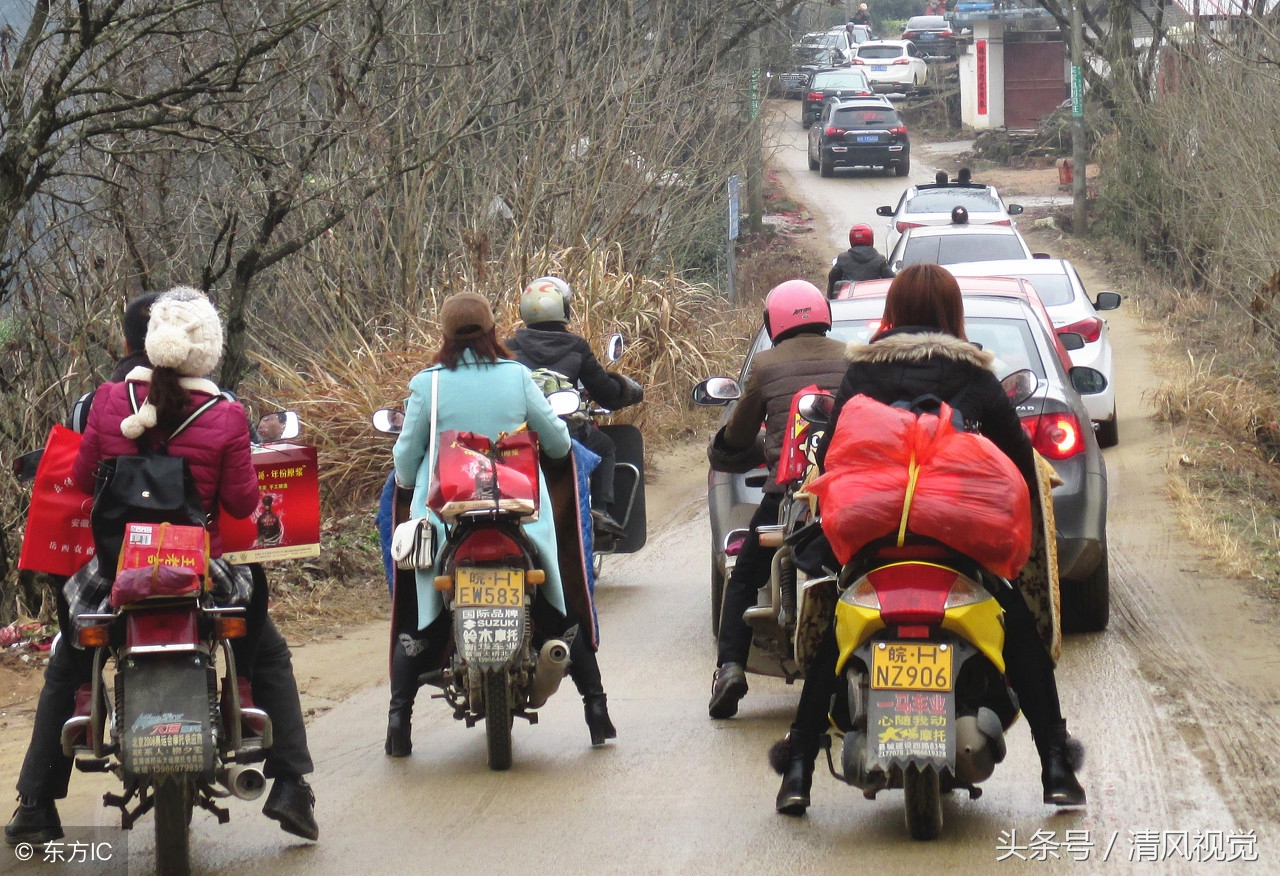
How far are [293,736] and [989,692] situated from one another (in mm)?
2090

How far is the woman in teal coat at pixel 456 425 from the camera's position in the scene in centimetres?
577

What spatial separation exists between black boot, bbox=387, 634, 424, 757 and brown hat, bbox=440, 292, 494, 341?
3.71 ft

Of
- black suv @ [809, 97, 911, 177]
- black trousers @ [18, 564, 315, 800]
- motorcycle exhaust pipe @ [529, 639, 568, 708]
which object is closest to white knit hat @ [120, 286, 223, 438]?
black trousers @ [18, 564, 315, 800]

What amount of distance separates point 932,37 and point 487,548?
55.3 m

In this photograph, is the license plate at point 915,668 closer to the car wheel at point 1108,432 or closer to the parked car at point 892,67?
the car wheel at point 1108,432

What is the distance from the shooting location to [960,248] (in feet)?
59.9

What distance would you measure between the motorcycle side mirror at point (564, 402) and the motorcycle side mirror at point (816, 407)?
3.06 feet

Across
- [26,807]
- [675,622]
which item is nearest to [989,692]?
[26,807]

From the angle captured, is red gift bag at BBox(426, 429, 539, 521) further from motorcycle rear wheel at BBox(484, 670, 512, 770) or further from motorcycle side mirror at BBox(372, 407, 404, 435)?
motorcycle side mirror at BBox(372, 407, 404, 435)

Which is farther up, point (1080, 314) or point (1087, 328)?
point (1080, 314)

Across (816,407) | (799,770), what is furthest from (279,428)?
(799,770)

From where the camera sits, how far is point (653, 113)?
58.7 feet

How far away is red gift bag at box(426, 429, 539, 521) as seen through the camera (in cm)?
544

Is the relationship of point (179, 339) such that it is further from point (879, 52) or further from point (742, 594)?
point (879, 52)
